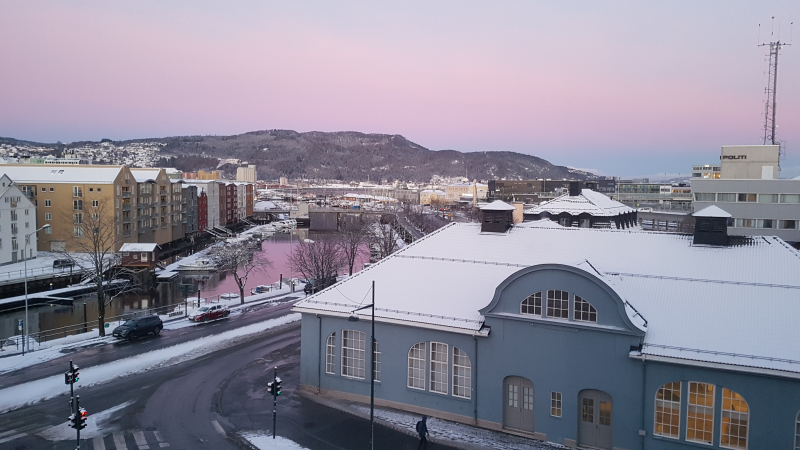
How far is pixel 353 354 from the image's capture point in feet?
66.6

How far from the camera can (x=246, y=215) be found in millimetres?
122188

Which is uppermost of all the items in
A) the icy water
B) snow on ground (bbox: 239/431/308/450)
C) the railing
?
the railing

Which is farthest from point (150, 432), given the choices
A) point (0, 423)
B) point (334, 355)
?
point (334, 355)

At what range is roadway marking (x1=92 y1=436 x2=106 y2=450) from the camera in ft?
53.6

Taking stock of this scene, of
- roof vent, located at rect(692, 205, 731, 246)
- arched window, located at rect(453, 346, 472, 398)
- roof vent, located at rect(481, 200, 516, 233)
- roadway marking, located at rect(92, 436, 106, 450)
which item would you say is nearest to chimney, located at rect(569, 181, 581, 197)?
roof vent, located at rect(481, 200, 516, 233)

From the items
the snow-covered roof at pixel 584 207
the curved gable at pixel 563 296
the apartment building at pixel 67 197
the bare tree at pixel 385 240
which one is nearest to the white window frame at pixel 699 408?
the curved gable at pixel 563 296

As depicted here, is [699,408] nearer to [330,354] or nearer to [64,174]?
[330,354]

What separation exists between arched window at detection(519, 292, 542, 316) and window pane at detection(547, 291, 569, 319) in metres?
0.28

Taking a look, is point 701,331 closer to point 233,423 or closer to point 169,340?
point 233,423

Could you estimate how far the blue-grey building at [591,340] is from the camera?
15133mm

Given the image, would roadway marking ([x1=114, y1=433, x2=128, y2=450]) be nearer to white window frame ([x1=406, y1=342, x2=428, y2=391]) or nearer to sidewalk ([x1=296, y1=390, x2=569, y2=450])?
sidewalk ([x1=296, y1=390, x2=569, y2=450])

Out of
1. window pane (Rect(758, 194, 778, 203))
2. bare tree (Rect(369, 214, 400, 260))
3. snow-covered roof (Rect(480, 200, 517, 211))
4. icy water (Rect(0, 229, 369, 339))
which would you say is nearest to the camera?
snow-covered roof (Rect(480, 200, 517, 211))

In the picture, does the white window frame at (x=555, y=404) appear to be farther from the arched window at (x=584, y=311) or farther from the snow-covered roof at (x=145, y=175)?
the snow-covered roof at (x=145, y=175)

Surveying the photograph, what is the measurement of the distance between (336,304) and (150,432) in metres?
7.08
